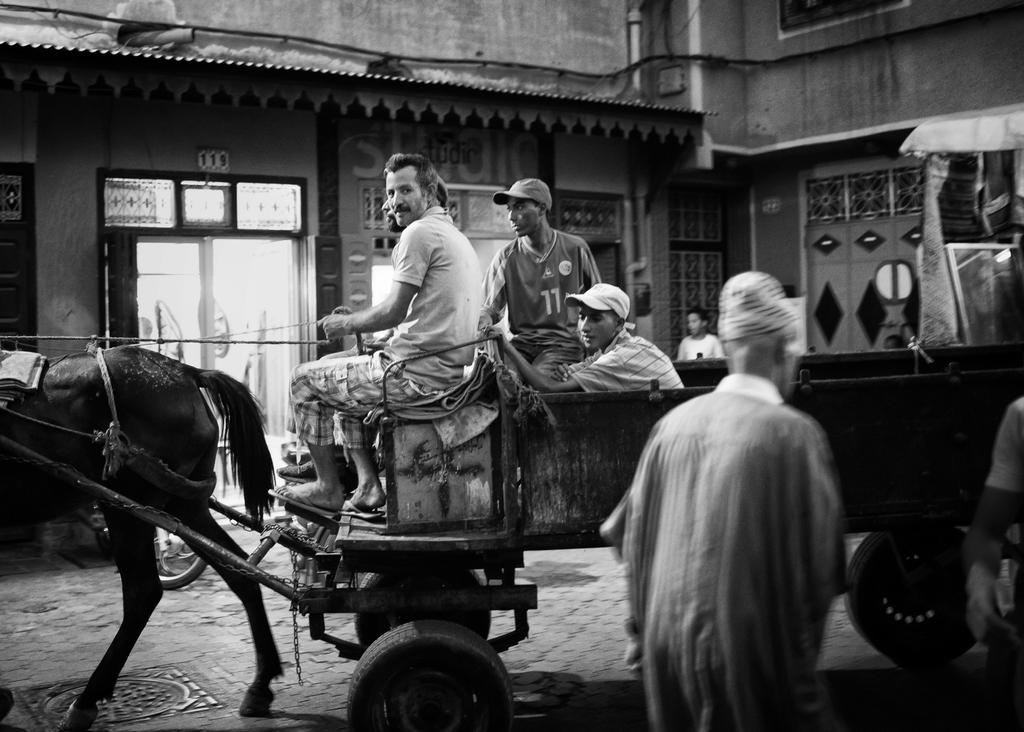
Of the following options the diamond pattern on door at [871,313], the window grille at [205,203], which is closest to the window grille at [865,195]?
the diamond pattern on door at [871,313]

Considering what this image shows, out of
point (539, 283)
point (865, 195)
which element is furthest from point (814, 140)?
point (539, 283)

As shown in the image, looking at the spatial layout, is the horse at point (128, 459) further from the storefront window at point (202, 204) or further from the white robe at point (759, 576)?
the storefront window at point (202, 204)

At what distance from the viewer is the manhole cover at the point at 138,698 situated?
493 centimetres

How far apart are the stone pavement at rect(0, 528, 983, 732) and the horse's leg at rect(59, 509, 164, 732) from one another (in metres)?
0.24

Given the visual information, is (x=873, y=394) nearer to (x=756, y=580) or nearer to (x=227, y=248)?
(x=756, y=580)

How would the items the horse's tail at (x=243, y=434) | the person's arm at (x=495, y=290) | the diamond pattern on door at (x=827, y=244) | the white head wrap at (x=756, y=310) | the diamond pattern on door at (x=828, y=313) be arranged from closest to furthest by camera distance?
the white head wrap at (x=756, y=310) → the horse's tail at (x=243, y=434) → the person's arm at (x=495, y=290) → the diamond pattern on door at (x=827, y=244) → the diamond pattern on door at (x=828, y=313)

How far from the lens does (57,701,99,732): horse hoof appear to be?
15.3 feet

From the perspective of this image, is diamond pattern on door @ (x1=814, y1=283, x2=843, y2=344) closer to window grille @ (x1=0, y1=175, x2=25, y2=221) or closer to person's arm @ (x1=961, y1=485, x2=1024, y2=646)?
window grille @ (x1=0, y1=175, x2=25, y2=221)

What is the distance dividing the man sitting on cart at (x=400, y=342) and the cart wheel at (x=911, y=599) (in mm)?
2335

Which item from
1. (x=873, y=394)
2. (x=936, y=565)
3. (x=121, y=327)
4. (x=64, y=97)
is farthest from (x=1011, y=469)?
(x=64, y=97)

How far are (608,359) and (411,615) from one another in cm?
133

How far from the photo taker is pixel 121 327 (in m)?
9.64

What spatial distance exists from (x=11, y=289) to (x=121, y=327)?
936mm

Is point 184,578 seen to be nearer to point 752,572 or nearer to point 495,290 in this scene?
point 495,290
